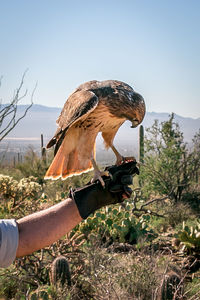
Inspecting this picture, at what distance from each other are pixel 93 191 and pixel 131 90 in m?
1.57

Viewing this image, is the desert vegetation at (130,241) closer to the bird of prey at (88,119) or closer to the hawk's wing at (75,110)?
the bird of prey at (88,119)

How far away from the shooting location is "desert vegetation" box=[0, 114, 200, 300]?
12.5 feet

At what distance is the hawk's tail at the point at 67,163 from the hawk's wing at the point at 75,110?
4.1 inches

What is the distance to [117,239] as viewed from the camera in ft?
21.2

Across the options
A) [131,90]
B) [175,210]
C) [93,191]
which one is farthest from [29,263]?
[175,210]

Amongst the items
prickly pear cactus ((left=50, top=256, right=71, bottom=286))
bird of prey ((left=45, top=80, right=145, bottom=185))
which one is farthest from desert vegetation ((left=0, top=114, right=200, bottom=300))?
bird of prey ((left=45, top=80, right=145, bottom=185))

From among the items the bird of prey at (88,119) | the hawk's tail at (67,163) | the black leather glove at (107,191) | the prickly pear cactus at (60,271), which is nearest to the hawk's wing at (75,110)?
the bird of prey at (88,119)

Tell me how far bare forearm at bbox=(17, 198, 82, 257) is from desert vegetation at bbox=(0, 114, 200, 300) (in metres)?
0.91

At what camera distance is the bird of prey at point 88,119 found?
3.65m

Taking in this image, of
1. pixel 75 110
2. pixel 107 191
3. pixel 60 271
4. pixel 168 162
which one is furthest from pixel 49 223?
pixel 168 162

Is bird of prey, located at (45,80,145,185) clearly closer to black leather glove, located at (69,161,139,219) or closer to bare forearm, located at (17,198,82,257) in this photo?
black leather glove, located at (69,161,139,219)

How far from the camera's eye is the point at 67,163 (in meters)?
3.96

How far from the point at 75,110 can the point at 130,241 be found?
3490 mm

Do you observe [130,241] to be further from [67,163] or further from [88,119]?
[88,119]
